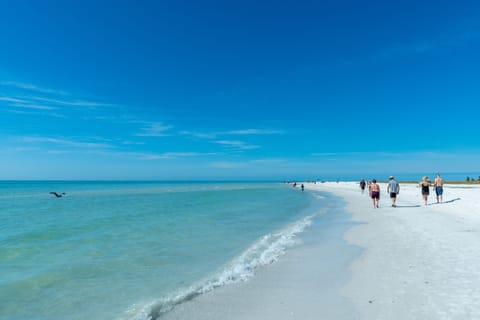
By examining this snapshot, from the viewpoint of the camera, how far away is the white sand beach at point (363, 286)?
425cm

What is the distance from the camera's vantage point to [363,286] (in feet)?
17.3

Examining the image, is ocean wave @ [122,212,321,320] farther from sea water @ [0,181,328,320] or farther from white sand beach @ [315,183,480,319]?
white sand beach @ [315,183,480,319]

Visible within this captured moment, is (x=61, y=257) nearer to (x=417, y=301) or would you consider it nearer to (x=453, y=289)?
(x=417, y=301)

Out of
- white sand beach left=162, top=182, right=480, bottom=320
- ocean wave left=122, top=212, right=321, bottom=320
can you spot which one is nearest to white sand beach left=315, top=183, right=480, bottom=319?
white sand beach left=162, top=182, right=480, bottom=320

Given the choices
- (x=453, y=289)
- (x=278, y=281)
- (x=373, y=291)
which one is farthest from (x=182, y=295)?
(x=453, y=289)

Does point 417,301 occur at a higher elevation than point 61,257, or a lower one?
higher

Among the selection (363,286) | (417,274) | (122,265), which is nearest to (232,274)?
(363,286)

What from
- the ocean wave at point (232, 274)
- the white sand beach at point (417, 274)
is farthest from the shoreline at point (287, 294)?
the white sand beach at point (417, 274)

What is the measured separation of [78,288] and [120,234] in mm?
6263

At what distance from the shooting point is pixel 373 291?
4969 mm

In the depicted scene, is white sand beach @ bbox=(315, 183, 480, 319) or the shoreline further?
the shoreline

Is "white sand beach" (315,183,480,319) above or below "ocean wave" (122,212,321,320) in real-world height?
above

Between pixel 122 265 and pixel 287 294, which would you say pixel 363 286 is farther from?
pixel 122 265

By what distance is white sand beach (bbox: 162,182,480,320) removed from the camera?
A: 13.9 ft
